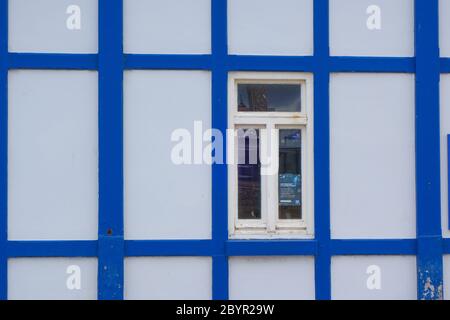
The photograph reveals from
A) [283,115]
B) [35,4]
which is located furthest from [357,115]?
[35,4]

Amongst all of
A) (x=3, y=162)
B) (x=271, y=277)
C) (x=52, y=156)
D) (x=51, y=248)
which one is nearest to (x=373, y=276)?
(x=271, y=277)

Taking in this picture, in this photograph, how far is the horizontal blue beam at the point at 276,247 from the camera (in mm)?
3990

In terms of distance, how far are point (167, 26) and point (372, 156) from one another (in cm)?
200

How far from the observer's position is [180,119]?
4.04m

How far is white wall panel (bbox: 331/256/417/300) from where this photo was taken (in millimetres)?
4055

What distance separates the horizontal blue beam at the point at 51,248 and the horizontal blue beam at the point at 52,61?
4.61 feet

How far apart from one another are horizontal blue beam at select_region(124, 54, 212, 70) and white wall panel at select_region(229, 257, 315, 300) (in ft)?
5.31

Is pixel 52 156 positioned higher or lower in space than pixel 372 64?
lower

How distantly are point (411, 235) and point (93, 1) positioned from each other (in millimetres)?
3245

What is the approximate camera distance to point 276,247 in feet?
13.1

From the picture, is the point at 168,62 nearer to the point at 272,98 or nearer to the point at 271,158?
the point at 272,98

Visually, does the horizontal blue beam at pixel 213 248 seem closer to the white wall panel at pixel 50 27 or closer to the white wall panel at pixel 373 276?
the white wall panel at pixel 373 276

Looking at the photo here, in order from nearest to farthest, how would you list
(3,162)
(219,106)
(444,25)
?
(3,162)
(219,106)
(444,25)

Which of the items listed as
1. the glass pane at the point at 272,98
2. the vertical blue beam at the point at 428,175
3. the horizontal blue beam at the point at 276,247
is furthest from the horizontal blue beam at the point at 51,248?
the vertical blue beam at the point at 428,175
